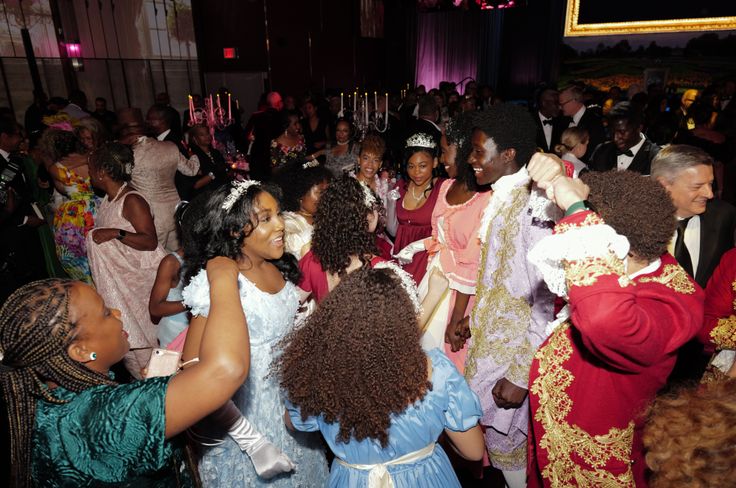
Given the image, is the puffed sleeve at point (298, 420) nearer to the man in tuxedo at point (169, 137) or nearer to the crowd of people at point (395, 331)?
the crowd of people at point (395, 331)

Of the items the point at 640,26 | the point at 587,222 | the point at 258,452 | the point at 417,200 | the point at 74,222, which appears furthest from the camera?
the point at 640,26

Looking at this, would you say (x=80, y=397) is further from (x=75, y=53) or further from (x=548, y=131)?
(x=75, y=53)

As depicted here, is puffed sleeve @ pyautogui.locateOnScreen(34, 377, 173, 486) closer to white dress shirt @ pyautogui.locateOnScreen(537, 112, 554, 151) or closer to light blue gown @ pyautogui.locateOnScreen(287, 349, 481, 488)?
light blue gown @ pyautogui.locateOnScreen(287, 349, 481, 488)

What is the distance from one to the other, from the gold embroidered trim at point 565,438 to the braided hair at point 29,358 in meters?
1.58

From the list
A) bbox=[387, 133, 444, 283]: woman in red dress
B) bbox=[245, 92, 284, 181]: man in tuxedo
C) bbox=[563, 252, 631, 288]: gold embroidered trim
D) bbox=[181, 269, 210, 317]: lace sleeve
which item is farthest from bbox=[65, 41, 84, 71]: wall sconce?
bbox=[563, 252, 631, 288]: gold embroidered trim

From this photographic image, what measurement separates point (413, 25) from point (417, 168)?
15589 millimetres

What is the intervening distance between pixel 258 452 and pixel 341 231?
3.87 ft

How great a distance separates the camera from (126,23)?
32.5 ft

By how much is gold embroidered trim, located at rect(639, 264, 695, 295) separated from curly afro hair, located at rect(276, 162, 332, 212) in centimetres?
229

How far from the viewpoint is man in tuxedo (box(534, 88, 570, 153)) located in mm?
6520

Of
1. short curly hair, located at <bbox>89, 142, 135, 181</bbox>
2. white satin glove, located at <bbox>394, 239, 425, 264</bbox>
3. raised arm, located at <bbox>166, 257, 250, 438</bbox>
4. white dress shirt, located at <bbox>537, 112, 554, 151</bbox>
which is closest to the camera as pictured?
raised arm, located at <bbox>166, 257, 250, 438</bbox>

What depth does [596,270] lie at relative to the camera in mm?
1181

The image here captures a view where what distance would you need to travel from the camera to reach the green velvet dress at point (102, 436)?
1121 millimetres

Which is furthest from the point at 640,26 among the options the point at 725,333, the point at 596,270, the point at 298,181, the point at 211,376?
the point at 211,376
